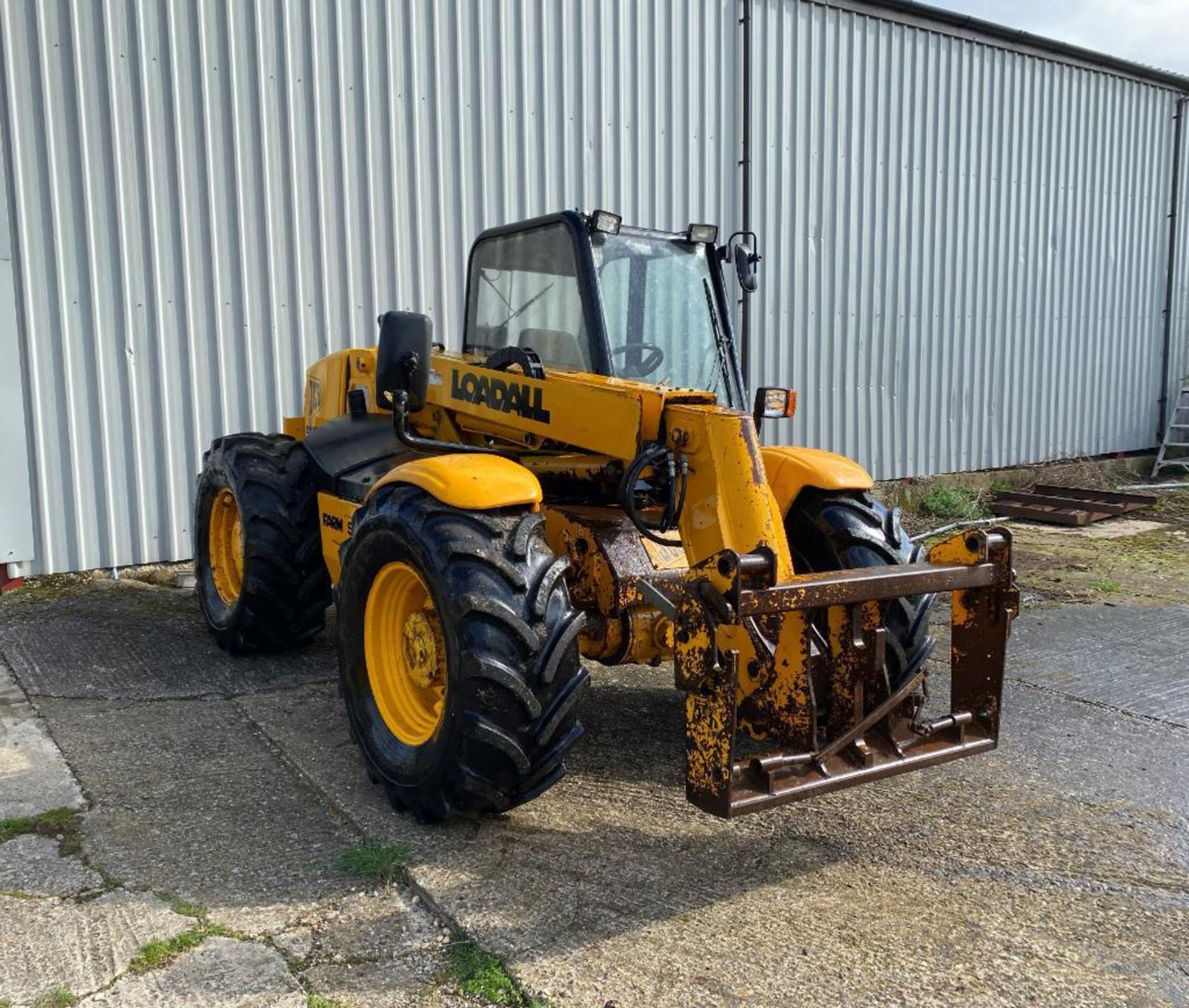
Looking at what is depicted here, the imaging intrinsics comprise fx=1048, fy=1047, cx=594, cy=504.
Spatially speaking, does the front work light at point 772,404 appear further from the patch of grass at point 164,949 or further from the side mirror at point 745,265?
the patch of grass at point 164,949

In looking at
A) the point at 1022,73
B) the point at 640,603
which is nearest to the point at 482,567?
the point at 640,603

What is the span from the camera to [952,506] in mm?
10828

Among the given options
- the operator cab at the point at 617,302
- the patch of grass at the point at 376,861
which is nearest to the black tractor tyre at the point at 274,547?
the operator cab at the point at 617,302

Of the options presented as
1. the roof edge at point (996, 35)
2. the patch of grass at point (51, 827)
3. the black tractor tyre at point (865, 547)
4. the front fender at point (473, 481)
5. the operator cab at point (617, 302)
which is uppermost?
the roof edge at point (996, 35)

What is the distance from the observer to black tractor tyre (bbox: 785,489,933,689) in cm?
378

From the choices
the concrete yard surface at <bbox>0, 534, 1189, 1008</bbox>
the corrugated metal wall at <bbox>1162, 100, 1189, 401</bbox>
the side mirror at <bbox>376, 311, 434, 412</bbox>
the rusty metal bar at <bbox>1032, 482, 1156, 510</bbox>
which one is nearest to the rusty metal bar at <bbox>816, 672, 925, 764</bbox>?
the concrete yard surface at <bbox>0, 534, 1189, 1008</bbox>

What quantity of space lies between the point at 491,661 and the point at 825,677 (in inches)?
45.8

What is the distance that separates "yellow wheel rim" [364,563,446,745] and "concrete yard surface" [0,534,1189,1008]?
32 cm

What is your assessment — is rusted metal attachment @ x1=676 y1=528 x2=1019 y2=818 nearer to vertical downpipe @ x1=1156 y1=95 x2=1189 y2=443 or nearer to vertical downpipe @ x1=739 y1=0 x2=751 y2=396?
vertical downpipe @ x1=739 y1=0 x2=751 y2=396

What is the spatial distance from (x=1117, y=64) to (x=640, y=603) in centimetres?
1218

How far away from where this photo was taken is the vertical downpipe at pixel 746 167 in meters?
9.77

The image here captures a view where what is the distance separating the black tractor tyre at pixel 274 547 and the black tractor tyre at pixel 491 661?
1.85m

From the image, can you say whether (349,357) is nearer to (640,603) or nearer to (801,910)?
(640,603)

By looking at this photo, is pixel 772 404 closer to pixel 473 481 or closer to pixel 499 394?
pixel 499 394
